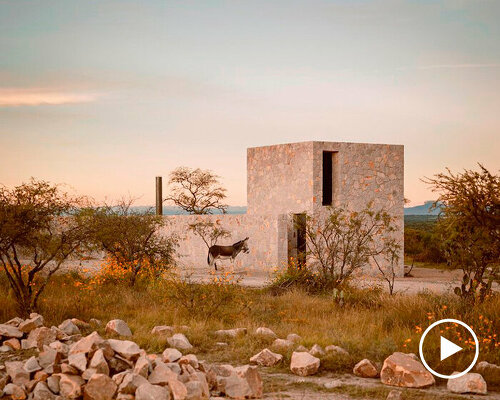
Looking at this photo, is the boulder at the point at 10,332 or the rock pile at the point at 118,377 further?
the boulder at the point at 10,332

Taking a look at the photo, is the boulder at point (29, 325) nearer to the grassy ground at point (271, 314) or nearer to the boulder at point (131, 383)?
the grassy ground at point (271, 314)

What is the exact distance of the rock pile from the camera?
20.9ft

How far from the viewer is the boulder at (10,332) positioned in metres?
9.29

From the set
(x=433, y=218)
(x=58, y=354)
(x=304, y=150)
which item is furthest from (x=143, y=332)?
(x=304, y=150)

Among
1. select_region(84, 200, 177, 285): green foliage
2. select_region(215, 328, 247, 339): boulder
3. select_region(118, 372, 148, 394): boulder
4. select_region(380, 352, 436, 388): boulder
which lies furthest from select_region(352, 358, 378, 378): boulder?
select_region(84, 200, 177, 285): green foliage

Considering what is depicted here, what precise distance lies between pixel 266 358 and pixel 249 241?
46.5ft

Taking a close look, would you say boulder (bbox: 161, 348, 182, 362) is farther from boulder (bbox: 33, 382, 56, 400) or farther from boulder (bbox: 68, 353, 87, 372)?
boulder (bbox: 33, 382, 56, 400)

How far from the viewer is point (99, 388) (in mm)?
6430

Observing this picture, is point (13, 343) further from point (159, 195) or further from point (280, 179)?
point (159, 195)

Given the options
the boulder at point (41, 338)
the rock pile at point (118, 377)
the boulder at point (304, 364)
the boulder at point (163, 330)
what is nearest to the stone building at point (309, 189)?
the boulder at point (163, 330)

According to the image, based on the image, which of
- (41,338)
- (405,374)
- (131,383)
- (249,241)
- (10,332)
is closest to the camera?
(131,383)

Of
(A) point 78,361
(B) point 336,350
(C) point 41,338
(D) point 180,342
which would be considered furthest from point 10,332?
(B) point 336,350

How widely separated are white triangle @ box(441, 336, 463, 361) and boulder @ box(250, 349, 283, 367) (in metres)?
2.12

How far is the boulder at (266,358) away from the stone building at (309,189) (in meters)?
12.7
